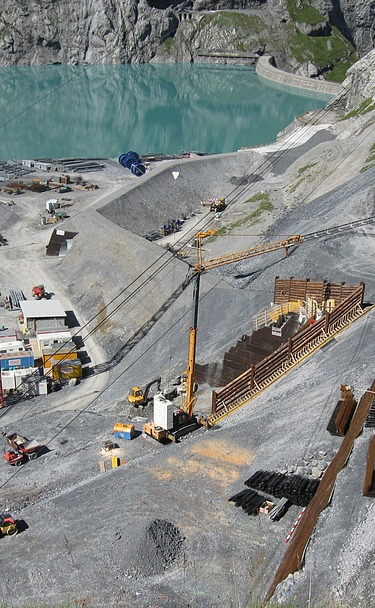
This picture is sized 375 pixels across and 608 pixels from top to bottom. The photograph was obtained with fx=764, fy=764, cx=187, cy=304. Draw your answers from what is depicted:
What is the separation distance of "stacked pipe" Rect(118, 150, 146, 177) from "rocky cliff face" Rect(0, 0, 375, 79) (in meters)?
102

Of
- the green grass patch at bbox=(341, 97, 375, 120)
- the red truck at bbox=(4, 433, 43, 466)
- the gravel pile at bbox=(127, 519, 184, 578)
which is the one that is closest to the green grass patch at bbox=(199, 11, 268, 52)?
the green grass patch at bbox=(341, 97, 375, 120)

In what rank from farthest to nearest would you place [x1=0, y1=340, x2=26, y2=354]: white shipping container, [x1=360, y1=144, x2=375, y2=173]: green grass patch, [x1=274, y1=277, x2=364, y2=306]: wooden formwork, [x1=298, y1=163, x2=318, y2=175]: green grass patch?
[x1=298, y1=163, x2=318, y2=175]: green grass patch < [x1=360, y1=144, x2=375, y2=173]: green grass patch < [x1=0, y1=340, x2=26, y2=354]: white shipping container < [x1=274, y1=277, x2=364, y2=306]: wooden formwork

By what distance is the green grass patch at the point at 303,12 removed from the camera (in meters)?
187

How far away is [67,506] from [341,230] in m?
28.5

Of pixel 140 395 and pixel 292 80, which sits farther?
pixel 292 80

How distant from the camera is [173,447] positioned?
2939 cm

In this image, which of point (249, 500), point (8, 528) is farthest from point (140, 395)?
point (249, 500)

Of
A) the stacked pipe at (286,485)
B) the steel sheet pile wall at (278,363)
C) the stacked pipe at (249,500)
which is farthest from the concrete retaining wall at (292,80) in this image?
the stacked pipe at (249,500)

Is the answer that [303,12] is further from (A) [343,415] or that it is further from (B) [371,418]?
(B) [371,418]

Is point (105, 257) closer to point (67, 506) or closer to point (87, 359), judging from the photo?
point (87, 359)

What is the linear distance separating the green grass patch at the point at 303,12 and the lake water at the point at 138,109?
18.9m

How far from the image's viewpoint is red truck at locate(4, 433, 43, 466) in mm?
32500

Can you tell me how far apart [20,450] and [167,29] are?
177 metres

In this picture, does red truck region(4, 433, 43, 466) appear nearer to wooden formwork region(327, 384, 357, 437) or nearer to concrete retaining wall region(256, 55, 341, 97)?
wooden formwork region(327, 384, 357, 437)
